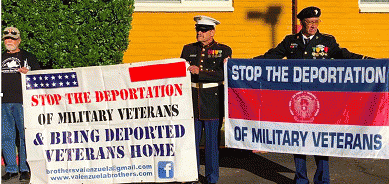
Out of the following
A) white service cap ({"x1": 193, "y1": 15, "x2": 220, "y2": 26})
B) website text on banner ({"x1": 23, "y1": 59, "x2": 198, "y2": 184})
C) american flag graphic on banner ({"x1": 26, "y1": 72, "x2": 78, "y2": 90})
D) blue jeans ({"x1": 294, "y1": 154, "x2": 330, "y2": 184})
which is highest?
white service cap ({"x1": 193, "y1": 15, "x2": 220, "y2": 26})

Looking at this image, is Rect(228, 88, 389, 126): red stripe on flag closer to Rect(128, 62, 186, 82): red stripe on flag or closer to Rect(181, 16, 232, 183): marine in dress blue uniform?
Rect(181, 16, 232, 183): marine in dress blue uniform

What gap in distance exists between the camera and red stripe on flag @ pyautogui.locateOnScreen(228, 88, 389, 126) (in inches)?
239

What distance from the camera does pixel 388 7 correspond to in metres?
12.3

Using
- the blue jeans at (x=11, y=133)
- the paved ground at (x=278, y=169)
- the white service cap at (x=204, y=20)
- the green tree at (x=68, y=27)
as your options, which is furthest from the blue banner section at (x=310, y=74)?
the blue jeans at (x=11, y=133)

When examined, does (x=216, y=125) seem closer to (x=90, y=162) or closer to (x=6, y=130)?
(x=90, y=162)

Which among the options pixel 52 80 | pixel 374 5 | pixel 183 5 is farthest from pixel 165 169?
pixel 374 5

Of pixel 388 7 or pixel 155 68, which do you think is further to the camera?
pixel 388 7

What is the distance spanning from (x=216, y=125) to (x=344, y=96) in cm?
147

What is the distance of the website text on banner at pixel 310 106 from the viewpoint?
609 cm

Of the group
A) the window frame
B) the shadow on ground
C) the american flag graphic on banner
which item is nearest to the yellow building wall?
the window frame

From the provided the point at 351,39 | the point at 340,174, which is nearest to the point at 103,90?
the point at 340,174

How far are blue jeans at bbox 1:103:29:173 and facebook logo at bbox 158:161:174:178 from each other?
188 centimetres

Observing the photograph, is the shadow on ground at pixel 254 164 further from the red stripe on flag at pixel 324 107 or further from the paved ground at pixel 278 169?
the red stripe on flag at pixel 324 107

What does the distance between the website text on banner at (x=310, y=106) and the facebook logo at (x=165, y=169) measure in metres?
0.80
